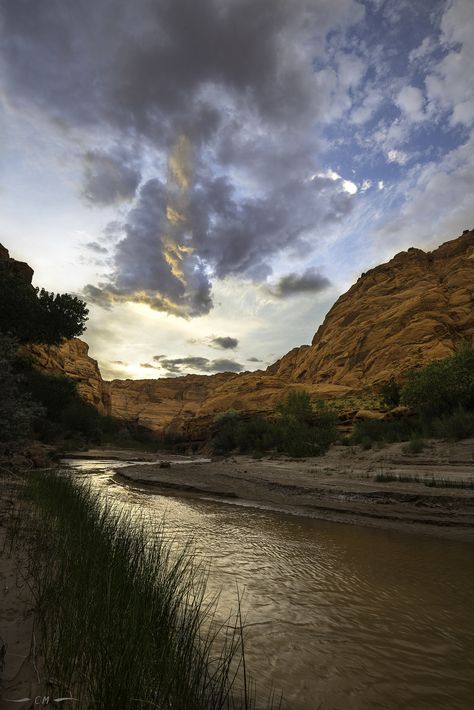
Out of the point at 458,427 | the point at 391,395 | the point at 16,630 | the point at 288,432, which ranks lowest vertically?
the point at 16,630

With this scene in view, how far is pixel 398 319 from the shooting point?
3169 inches

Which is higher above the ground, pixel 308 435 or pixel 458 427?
pixel 458 427

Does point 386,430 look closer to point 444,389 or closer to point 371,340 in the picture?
→ point 444,389

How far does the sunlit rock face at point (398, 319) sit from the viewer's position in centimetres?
6969

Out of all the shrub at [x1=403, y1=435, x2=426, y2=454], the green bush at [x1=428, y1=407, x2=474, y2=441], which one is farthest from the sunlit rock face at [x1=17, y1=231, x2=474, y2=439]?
the shrub at [x1=403, y1=435, x2=426, y2=454]

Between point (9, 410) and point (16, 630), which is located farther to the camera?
point (9, 410)

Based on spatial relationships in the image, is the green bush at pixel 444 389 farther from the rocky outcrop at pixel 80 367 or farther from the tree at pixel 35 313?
the rocky outcrop at pixel 80 367

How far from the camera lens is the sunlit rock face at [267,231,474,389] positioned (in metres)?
69.7

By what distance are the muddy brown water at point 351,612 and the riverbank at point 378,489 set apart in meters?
1.60

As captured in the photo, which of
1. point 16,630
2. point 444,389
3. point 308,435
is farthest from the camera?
point 308,435

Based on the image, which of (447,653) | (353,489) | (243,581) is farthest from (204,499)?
(447,653)

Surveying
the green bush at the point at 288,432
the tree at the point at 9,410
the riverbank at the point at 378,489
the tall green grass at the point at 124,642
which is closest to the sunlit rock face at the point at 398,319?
the green bush at the point at 288,432

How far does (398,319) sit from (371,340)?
7238 millimetres

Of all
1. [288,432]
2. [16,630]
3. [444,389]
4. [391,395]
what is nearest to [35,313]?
[288,432]
